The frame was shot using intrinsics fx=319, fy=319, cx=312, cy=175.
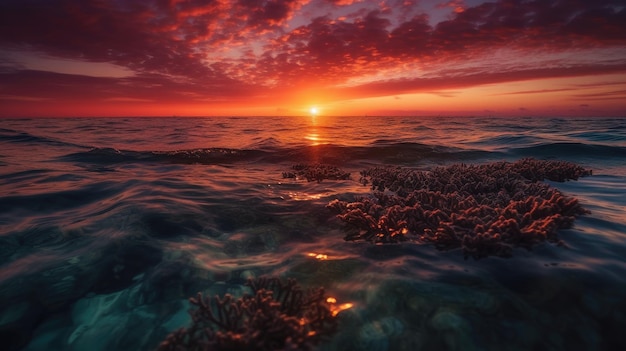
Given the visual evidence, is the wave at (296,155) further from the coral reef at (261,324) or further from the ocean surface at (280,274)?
the coral reef at (261,324)

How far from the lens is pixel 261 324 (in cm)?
286

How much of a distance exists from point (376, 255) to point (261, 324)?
7.19ft

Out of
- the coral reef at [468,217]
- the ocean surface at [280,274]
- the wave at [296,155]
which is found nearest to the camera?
the ocean surface at [280,274]

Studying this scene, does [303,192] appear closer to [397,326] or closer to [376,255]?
[376,255]

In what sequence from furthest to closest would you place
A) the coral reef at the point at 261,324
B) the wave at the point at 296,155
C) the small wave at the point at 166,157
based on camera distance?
the wave at the point at 296,155 < the small wave at the point at 166,157 < the coral reef at the point at 261,324

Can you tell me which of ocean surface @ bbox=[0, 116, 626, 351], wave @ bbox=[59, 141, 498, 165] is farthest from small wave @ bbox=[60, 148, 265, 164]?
ocean surface @ bbox=[0, 116, 626, 351]

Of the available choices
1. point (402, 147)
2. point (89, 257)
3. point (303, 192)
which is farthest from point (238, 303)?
point (402, 147)

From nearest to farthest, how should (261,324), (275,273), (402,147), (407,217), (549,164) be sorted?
(261,324)
(275,273)
(407,217)
(549,164)
(402,147)

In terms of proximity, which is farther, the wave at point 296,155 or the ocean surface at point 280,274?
the wave at point 296,155

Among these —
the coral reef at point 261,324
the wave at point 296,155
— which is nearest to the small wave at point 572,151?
the wave at point 296,155

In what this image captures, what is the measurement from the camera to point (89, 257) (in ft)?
15.0

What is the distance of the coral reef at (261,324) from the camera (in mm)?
2719

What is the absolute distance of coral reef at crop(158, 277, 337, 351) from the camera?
272cm

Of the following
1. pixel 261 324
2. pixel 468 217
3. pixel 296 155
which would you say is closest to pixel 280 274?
pixel 261 324
